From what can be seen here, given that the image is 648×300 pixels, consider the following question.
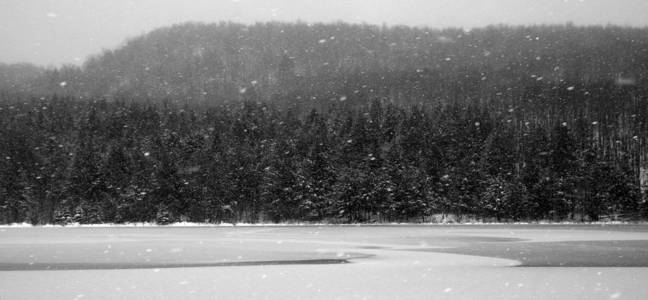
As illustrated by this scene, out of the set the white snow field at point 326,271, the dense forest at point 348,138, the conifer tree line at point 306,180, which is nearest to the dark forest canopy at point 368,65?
the dense forest at point 348,138

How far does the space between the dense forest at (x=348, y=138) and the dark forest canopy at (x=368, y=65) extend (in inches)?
23.2

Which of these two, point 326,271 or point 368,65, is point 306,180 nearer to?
point 326,271

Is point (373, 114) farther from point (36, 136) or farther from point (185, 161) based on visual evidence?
point (36, 136)

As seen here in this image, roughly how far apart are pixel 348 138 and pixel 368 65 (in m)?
87.4

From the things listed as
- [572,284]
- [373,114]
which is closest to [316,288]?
[572,284]

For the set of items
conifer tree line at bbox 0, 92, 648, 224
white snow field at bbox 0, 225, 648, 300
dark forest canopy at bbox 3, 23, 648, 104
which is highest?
dark forest canopy at bbox 3, 23, 648, 104

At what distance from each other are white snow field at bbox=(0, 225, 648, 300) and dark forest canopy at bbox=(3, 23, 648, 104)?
118760mm

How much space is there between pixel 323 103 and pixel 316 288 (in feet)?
425

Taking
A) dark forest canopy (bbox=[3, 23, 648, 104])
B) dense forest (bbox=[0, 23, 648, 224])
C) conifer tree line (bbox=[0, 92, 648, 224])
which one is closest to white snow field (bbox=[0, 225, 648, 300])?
conifer tree line (bbox=[0, 92, 648, 224])

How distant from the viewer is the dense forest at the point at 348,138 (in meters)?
69.0

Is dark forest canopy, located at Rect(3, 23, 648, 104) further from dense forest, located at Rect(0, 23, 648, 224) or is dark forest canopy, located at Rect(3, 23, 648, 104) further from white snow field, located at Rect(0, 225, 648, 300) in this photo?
white snow field, located at Rect(0, 225, 648, 300)

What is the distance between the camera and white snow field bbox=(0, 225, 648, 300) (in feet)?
57.8

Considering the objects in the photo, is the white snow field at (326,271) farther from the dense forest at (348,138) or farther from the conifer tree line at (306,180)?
the dense forest at (348,138)

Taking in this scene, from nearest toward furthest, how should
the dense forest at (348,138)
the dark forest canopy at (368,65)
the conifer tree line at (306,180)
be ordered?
the conifer tree line at (306,180)
the dense forest at (348,138)
the dark forest canopy at (368,65)
